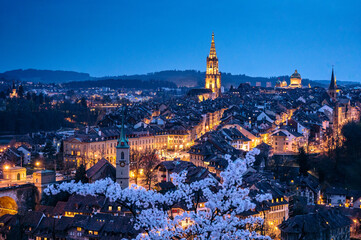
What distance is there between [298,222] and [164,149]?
31.7 meters

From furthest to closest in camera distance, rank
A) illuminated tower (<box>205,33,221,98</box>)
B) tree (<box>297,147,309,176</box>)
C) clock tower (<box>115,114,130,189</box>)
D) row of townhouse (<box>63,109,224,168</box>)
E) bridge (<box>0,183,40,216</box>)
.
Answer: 1. illuminated tower (<box>205,33,221,98</box>)
2. row of townhouse (<box>63,109,224,168</box>)
3. tree (<box>297,147,309,176</box>)
4. bridge (<box>0,183,40,216</box>)
5. clock tower (<box>115,114,130,189</box>)

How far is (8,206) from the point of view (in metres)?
37.5

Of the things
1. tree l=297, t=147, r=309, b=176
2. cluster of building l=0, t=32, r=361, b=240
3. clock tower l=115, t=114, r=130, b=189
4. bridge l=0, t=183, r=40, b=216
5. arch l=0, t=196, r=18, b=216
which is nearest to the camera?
cluster of building l=0, t=32, r=361, b=240

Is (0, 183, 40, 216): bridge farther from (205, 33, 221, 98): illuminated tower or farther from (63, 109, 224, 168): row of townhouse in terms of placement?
(205, 33, 221, 98): illuminated tower

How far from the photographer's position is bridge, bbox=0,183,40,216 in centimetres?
3678

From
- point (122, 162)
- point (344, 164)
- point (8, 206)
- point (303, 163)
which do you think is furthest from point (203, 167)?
point (344, 164)

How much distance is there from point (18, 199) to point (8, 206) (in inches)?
47.7

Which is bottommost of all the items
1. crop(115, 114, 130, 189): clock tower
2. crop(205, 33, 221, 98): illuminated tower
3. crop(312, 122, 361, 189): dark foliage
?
crop(312, 122, 361, 189): dark foliage

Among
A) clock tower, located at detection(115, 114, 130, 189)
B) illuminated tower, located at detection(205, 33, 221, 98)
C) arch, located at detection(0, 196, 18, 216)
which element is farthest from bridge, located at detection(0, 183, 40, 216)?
illuminated tower, located at detection(205, 33, 221, 98)

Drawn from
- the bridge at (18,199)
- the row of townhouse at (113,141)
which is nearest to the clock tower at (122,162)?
the bridge at (18,199)

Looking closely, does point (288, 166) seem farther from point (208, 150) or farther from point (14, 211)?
point (14, 211)

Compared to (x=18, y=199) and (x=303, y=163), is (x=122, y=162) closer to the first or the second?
(x=18, y=199)

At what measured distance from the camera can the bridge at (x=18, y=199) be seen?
121 ft

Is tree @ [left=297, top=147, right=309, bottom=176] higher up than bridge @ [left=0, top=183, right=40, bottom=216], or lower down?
higher up
